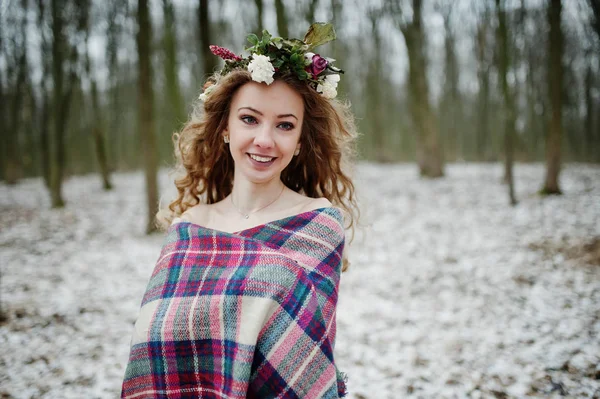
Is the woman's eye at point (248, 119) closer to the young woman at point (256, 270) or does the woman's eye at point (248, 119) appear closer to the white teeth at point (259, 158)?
the young woman at point (256, 270)

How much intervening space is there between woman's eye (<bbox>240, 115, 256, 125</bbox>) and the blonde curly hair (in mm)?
182

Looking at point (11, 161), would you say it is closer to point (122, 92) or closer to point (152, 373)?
point (122, 92)

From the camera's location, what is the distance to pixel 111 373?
3.18 metres

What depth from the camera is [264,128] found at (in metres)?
1.53

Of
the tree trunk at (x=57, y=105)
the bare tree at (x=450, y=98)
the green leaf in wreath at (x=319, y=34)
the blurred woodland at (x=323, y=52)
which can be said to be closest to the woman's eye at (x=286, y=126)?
the green leaf in wreath at (x=319, y=34)

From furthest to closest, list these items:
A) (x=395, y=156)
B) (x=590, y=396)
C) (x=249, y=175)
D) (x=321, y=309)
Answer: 1. (x=395, y=156)
2. (x=590, y=396)
3. (x=249, y=175)
4. (x=321, y=309)

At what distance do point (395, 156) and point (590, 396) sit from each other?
88.0 feet

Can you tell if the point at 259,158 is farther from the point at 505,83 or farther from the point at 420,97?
the point at 420,97

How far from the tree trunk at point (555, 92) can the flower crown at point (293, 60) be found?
27.8 feet

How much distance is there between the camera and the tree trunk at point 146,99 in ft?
21.7

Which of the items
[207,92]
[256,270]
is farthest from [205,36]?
[256,270]

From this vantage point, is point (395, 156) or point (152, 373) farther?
point (395, 156)

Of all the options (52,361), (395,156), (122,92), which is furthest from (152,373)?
(395,156)

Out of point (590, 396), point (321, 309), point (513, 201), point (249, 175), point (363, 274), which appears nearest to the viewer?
point (321, 309)
